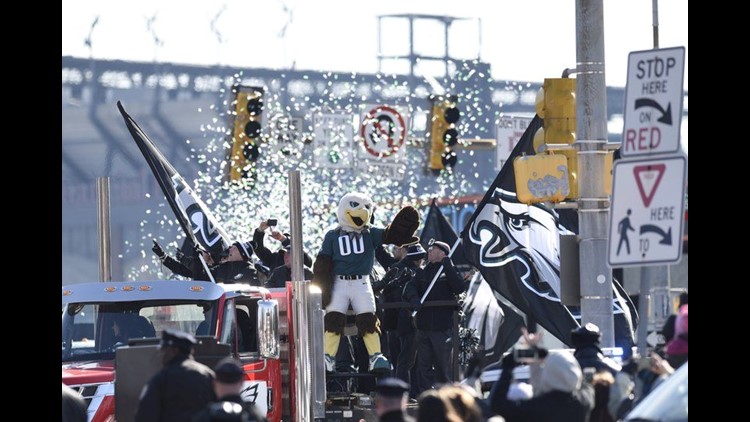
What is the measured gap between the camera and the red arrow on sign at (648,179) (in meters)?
12.2

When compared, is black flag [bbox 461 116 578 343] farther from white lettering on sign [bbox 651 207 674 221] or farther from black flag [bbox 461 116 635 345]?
white lettering on sign [bbox 651 207 674 221]

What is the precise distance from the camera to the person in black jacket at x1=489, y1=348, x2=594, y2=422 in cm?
1178

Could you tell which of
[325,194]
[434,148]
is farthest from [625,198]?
[325,194]

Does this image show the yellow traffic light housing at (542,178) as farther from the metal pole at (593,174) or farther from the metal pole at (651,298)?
the metal pole at (651,298)

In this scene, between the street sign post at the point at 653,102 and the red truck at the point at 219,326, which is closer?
the street sign post at the point at 653,102

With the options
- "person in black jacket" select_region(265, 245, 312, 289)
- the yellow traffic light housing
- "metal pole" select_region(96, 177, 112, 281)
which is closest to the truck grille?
the yellow traffic light housing

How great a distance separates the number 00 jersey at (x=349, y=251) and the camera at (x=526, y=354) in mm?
7056

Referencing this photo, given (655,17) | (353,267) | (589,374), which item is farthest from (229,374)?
(655,17)

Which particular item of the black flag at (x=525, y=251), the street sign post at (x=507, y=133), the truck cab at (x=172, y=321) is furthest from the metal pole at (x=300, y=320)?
the street sign post at (x=507, y=133)

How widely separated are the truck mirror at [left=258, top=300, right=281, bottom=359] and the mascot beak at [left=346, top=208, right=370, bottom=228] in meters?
2.96
